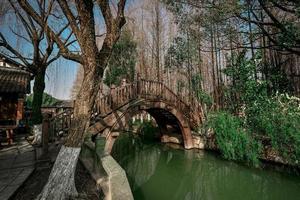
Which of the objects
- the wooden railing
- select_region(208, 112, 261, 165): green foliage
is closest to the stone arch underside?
the wooden railing

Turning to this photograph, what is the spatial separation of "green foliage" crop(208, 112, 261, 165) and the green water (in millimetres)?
673

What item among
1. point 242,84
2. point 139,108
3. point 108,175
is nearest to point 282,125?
point 242,84

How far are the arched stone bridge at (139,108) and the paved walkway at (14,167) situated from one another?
84.2 inches

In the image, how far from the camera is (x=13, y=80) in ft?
35.3

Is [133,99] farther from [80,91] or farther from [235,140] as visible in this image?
[80,91]

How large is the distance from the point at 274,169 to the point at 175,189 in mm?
4010

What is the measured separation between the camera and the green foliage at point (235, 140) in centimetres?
845

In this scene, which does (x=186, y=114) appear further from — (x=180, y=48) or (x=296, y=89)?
(x=296, y=89)

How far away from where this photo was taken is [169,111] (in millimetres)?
12180

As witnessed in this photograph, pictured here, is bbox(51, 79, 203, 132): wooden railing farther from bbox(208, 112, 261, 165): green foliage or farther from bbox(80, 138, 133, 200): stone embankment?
bbox(208, 112, 261, 165): green foliage

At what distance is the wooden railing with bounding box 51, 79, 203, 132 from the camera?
730 cm

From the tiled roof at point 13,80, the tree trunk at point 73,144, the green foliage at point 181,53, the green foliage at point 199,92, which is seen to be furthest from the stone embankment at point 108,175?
the green foliage at point 181,53

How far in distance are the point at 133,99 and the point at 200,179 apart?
4322mm

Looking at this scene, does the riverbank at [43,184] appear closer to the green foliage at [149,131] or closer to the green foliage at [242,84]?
the green foliage at [242,84]
